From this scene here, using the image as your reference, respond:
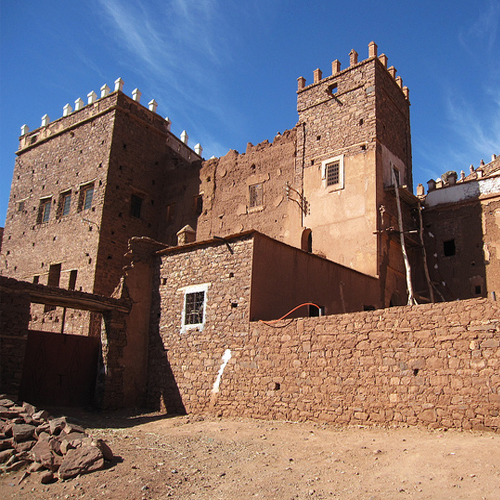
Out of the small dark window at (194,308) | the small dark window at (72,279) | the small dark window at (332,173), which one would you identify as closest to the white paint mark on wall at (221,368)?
the small dark window at (194,308)

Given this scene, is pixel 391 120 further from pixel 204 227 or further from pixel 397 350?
pixel 397 350

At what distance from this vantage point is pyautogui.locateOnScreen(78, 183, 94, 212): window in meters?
23.5

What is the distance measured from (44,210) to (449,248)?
62.5 ft

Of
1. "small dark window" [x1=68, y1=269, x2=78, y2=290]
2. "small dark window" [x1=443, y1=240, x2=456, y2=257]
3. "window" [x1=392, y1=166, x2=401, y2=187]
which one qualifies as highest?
"window" [x1=392, y1=166, x2=401, y2=187]

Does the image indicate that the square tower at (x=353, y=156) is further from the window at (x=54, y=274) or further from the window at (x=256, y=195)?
the window at (x=54, y=274)

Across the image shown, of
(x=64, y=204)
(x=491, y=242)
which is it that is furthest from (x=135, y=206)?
(x=491, y=242)

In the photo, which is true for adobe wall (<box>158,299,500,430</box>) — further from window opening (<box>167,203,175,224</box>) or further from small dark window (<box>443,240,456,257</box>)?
Answer: window opening (<box>167,203,175,224</box>)

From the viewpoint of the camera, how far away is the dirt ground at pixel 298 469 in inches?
267

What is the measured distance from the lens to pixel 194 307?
1464 cm

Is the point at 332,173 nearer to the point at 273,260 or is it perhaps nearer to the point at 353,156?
the point at 353,156

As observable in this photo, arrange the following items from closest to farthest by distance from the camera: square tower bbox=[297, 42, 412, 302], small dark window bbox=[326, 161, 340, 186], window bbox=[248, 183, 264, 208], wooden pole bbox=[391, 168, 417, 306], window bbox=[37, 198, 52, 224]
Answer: wooden pole bbox=[391, 168, 417, 306]
square tower bbox=[297, 42, 412, 302]
small dark window bbox=[326, 161, 340, 186]
window bbox=[248, 183, 264, 208]
window bbox=[37, 198, 52, 224]

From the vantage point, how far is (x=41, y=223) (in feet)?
82.7

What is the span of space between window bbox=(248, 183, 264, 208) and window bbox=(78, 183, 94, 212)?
7348mm

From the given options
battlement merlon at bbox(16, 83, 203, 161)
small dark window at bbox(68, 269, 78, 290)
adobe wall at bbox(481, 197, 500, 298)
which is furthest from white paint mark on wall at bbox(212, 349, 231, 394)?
battlement merlon at bbox(16, 83, 203, 161)
